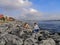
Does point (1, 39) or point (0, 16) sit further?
point (0, 16)

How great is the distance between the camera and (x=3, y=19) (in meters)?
56.7

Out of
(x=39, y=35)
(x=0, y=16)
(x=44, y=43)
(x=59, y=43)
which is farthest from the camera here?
(x=0, y=16)

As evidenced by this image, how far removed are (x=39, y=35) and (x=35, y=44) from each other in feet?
11.5

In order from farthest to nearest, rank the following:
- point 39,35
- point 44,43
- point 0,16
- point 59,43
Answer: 1. point 0,16
2. point 39,35
3. point 59,43
4. point 44,43

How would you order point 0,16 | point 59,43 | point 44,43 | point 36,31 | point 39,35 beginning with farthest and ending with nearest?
point 0,16 < point 36,31 < point 39,35 < point 59,43 < point 44,43

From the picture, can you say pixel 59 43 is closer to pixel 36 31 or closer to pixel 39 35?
pixel 39 35

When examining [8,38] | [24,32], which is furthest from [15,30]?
[8,38]

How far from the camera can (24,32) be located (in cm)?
2239

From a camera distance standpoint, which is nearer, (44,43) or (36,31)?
(44,43)

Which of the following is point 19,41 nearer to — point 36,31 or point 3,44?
point 3,44

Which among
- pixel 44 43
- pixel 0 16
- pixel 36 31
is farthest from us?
pixel 0 16

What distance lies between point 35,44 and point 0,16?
3934 centimetres

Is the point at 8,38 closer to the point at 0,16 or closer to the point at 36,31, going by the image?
the point at 36,31

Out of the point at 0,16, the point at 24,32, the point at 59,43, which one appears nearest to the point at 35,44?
the point at 59,43
